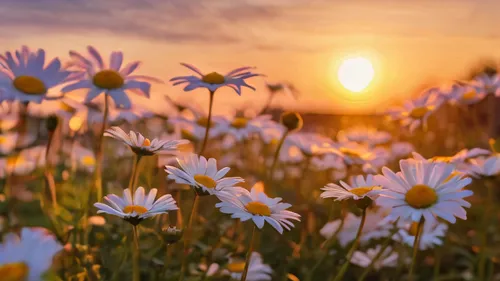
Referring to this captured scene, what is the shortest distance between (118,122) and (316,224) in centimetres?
67

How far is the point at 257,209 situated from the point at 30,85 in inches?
19.6

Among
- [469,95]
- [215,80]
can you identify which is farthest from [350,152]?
[215,80]

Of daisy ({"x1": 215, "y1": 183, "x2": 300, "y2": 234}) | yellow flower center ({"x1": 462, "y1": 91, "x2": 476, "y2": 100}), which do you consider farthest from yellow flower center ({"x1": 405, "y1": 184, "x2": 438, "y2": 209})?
yellow flower center ({"x1": 462, "y1": 91, "x2": 476, "y2": 100})

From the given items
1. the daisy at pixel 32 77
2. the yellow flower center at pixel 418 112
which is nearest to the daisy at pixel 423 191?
the daisy at pixel 32 77

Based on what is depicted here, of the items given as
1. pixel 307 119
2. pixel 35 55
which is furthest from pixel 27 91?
pixel 307 119

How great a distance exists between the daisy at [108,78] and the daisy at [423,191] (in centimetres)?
50

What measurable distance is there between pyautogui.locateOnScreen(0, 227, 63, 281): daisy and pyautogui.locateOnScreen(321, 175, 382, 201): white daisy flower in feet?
1.43

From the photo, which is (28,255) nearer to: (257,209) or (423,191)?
(257,209)

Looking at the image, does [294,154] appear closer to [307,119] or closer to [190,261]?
[190,261]

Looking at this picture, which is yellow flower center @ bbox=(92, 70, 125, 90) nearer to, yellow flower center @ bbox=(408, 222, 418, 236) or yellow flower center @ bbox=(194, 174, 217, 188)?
yellow flower center @ bbox=(194, 174, 217, 188)

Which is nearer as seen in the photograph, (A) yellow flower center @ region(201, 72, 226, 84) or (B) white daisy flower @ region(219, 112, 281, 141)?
(A) yellow flower center @ region(201, 72, 226, 84)

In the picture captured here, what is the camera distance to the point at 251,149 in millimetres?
2957

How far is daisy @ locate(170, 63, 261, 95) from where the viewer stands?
4.06 ft

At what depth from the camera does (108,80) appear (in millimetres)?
1338
